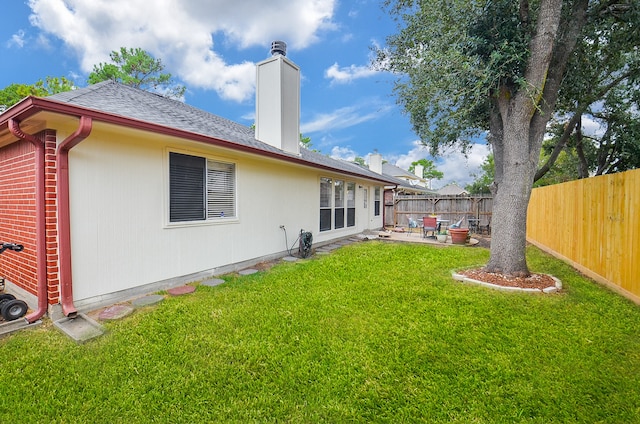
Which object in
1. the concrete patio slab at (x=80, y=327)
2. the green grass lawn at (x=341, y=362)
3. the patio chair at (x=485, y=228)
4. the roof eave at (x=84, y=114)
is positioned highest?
the roof eave at (x=84, y=114)

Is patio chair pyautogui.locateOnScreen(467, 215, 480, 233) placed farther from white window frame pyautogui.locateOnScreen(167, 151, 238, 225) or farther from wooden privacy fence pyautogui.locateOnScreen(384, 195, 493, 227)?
white window frame pyautogui.locateOnScreen(167, 151, 238, 225)

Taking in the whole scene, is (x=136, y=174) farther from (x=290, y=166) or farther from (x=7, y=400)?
(x=290, y=166)

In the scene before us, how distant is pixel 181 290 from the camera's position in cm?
487

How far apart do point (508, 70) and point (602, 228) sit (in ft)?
11.4

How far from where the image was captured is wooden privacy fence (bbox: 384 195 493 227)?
14055 mm

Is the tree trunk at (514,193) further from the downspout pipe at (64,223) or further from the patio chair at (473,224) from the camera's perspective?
the patio chair at (473,224)

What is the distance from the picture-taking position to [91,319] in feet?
11.9

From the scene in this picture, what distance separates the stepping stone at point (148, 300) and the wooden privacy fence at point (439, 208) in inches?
561

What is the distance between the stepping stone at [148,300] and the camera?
4.21 m

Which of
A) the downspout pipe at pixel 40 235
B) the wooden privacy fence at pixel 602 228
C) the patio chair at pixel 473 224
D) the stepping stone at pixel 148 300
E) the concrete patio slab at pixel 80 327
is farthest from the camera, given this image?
the patio chair at pixel 473 224

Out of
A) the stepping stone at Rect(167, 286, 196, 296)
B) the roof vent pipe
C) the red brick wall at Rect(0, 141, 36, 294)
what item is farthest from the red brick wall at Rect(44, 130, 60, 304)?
the roof vent pipe

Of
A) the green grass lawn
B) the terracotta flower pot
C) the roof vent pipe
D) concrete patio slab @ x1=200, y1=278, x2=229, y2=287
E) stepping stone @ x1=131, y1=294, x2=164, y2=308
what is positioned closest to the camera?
the green grass lawn

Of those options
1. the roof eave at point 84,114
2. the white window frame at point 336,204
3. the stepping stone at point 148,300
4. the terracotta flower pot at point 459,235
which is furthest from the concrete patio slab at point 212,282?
the terracotta flower pot at point 459,235

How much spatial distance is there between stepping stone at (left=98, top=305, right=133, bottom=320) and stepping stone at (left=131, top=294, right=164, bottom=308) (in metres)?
0.14
